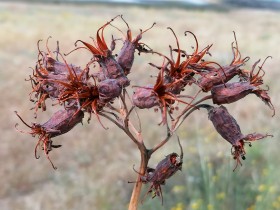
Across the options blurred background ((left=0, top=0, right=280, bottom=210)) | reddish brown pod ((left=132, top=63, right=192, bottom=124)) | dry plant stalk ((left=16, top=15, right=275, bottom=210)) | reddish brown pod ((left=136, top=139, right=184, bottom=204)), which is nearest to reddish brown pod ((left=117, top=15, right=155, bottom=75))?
dry plant stalk ((left=16, top=15, right=275, bottom=210))

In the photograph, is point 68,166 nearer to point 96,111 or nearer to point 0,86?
point 0,86

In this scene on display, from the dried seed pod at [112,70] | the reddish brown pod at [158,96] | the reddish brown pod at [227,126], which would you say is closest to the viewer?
the reddish brown pod at [158,96]

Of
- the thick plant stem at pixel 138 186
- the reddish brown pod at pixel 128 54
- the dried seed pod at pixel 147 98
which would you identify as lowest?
the thick plant stem at pixel 138 186

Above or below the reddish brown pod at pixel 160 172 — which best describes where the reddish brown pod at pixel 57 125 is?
above

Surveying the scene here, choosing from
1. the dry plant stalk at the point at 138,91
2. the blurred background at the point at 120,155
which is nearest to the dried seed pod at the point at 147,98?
the dry plant stalk at the point at 138,91

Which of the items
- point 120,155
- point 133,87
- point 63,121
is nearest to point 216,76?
point 133,87

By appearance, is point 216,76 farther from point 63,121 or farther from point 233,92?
point 63,121

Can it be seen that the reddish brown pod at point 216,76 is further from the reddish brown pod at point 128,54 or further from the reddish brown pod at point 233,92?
the reddish brown pod at point 128,54
